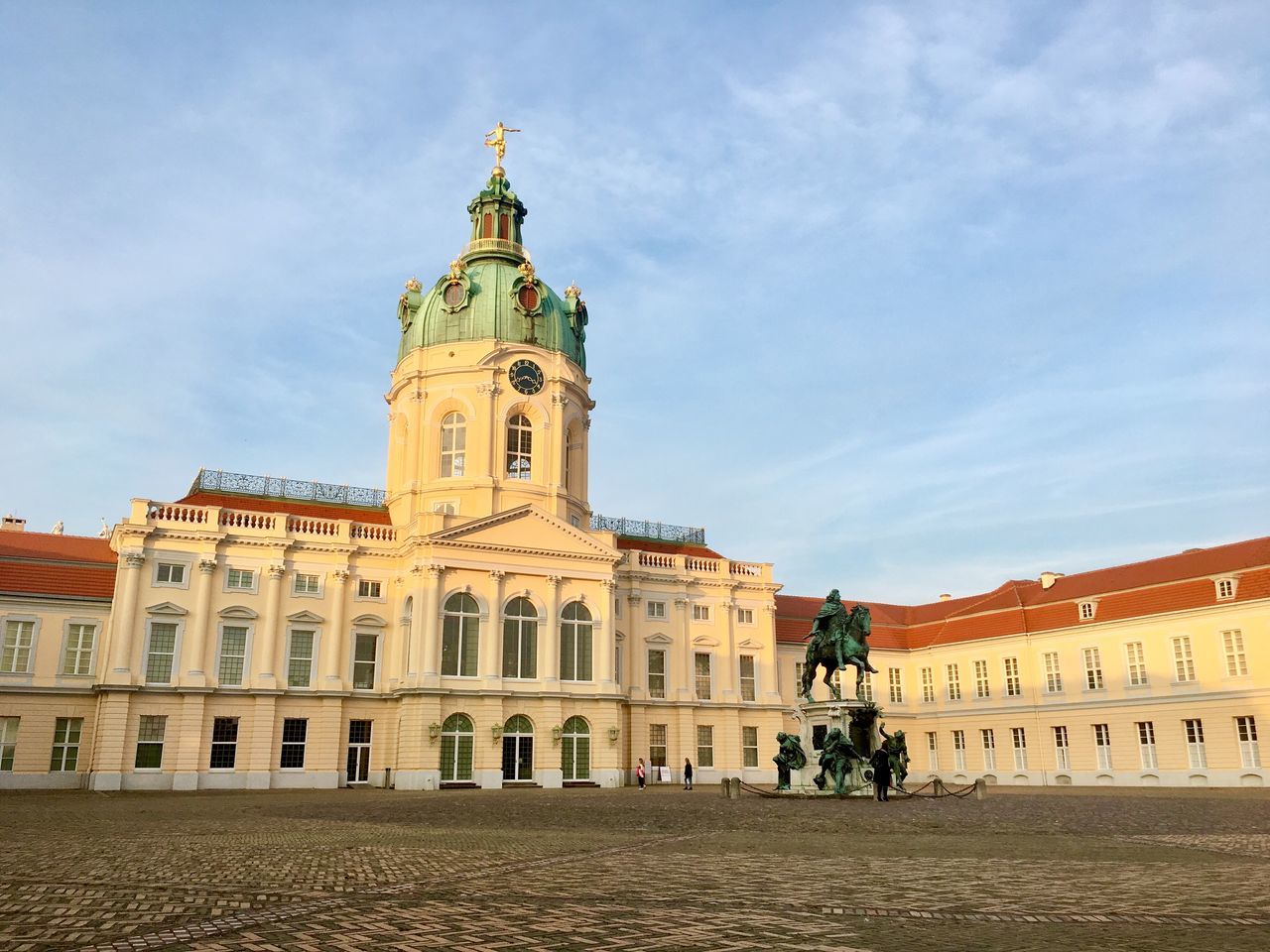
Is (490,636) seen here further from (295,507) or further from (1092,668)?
(1092,668)

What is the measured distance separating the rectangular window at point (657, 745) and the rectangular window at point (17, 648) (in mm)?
29360

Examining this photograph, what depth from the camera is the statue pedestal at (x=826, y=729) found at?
3275 cm

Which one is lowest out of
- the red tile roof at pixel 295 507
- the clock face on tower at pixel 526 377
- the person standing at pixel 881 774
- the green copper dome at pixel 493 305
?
the person standing at pixel 881 774

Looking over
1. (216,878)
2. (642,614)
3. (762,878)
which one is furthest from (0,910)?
(642,614)

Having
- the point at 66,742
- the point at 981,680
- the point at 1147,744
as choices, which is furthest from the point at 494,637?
the point at 1147,744

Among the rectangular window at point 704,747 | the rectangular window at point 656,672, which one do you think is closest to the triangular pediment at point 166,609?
the rectangular window at point 656,672

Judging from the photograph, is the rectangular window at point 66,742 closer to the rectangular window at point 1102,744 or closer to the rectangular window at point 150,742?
the rectangular window at point 150,742

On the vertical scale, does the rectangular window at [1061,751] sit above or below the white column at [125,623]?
below

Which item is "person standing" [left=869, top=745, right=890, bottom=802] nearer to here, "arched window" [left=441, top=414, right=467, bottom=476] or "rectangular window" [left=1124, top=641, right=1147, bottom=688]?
"rectangular window" [left=1124, top=641, right=1147, bottom=688]

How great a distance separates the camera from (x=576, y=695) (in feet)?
161

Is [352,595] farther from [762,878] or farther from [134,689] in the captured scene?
[762,878]

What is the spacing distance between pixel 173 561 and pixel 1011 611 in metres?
44.0

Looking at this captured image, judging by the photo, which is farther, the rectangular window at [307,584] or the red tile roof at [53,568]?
the rectangular window at [307,584]

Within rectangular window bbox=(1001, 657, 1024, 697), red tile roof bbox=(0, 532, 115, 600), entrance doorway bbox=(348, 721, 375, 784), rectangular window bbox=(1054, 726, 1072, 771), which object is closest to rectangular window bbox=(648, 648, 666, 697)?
entrance doorway bbox=(348, 721, 375, 784)
